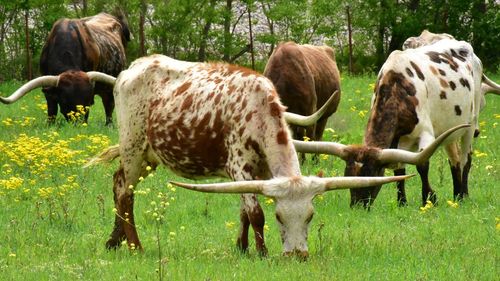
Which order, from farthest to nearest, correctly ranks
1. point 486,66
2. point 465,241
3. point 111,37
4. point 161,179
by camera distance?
point 486,66
point 111,37
point 161,179
point 465,241

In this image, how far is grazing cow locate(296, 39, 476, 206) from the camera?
1251 cm

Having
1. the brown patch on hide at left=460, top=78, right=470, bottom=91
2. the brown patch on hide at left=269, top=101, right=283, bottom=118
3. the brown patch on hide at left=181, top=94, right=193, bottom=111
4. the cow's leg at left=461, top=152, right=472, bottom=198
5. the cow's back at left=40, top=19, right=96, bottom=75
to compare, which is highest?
the brown patch on hide at left=269, top=101, right=283, bottom=118

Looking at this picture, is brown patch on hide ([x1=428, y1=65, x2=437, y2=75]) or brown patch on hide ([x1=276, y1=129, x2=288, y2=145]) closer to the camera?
brown patch on hide ([x1=276, y1=129, x2=288, y2=145])

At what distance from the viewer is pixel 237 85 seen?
1009 cm

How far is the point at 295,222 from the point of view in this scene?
9.12 m

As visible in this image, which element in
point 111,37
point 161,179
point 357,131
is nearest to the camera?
point 161,179

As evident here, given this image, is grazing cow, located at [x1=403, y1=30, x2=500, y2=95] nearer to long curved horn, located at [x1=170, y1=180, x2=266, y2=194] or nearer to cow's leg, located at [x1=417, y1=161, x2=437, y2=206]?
cow's leg, located at [x1=417, y1=161, x2=437, y2=206]

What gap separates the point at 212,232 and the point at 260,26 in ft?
89.9

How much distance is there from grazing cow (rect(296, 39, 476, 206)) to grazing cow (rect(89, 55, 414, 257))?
171cm

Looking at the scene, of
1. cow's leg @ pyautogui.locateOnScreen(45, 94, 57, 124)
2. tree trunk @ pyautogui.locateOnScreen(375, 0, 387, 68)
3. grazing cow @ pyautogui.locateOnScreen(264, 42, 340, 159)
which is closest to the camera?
grazing cow @ pyautogui.locateOnScreen(264, 42, 340, 159)

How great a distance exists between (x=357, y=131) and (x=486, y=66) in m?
16.5

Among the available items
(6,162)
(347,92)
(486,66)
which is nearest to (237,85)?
(6,162)

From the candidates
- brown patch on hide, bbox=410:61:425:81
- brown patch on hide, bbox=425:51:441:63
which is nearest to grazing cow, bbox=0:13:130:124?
brown patch on hide, bbox=425:51:441:63

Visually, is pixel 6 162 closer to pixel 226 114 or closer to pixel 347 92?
pixel 226 114
